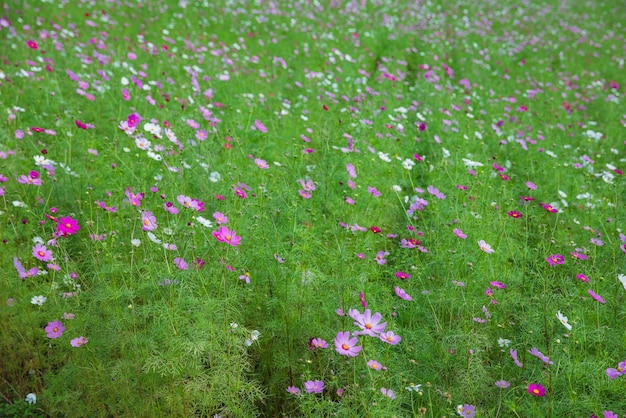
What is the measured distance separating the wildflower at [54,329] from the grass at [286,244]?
0.03m

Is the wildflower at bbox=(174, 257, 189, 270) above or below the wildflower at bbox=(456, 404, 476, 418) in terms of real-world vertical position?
above

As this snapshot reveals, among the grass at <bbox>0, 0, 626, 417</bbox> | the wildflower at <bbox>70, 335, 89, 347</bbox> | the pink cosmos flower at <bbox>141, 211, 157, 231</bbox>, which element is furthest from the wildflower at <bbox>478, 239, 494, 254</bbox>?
the wildflower at <bbox>70, 335, 89, 347</bbox>

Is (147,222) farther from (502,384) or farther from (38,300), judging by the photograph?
(502,384)

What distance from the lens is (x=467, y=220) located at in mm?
2746

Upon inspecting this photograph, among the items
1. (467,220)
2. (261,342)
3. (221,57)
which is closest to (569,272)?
(467,220)

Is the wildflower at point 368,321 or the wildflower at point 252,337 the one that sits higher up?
the wildflower at point 368,321

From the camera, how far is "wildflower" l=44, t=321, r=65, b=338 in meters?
1.87

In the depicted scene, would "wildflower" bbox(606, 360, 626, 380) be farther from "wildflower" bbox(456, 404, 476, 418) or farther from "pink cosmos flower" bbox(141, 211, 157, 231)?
"pink cosmos flower" bbox(141, 211, 157, 231)

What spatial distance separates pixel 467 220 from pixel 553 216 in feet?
3.11

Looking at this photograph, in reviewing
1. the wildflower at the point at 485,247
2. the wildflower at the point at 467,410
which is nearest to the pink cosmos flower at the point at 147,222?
the wildflower at the point at 467,410

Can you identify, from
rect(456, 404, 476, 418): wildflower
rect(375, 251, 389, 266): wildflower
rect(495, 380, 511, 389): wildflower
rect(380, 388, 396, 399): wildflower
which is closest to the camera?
rect(380, 388, 396, 399): wildflower

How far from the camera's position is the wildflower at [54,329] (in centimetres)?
187

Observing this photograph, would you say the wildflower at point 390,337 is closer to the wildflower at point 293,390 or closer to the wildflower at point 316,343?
the wildflower at point 316,343

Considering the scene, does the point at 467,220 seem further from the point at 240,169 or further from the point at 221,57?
the point at 221,57
